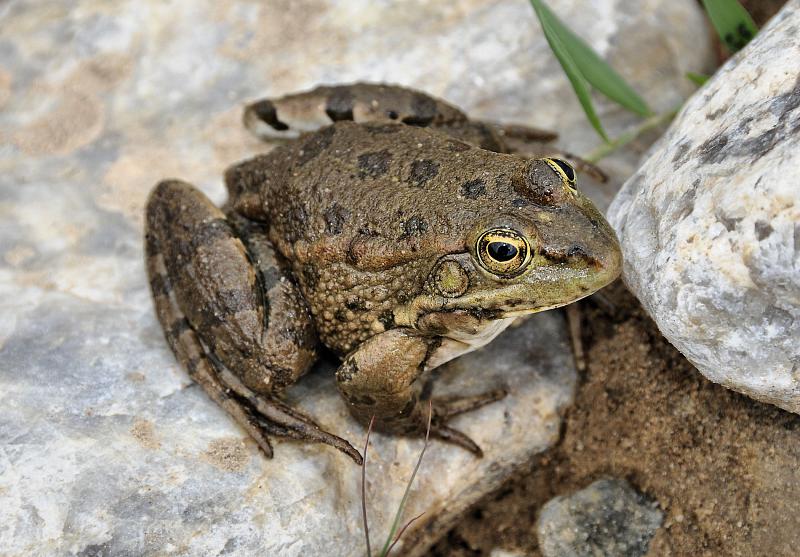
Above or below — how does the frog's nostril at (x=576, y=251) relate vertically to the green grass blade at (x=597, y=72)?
below

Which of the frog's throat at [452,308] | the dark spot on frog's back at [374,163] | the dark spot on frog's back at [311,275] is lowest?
the dark spot on frog's back at [311,275]

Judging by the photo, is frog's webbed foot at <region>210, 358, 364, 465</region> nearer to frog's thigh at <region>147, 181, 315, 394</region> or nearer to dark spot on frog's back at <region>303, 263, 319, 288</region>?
frog's thigh at <region>147, 181, 315, 394</region>

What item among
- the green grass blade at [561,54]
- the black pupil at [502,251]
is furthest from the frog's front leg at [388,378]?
the green grass blade at [561,54]

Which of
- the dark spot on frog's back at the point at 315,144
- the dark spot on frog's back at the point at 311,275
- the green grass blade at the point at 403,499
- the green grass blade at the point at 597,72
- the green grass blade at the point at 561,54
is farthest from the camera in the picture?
Answer: the green grass blade at the point at 597,72

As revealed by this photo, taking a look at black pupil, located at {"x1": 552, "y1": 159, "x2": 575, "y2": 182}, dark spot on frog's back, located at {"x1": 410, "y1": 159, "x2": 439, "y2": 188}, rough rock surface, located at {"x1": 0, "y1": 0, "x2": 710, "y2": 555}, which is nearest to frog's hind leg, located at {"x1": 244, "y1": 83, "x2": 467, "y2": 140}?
dark spot on frog's back, located at {"x1": 410, "y1": 159, "x2": 439, "y2": 188}

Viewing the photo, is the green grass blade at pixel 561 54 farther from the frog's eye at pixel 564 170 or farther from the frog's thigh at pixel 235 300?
the frog's thigh at pixel 235 300

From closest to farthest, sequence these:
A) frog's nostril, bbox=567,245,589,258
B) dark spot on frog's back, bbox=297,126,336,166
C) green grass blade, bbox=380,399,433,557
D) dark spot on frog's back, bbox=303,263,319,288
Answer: frog's nostril, bbox=567,245,589,258
green grass blade, bbox=380,399,433,557
dark spot on frog's back, bbox=303,263,319,288
dark spot on frog's back, bbox=297,126,336,166
